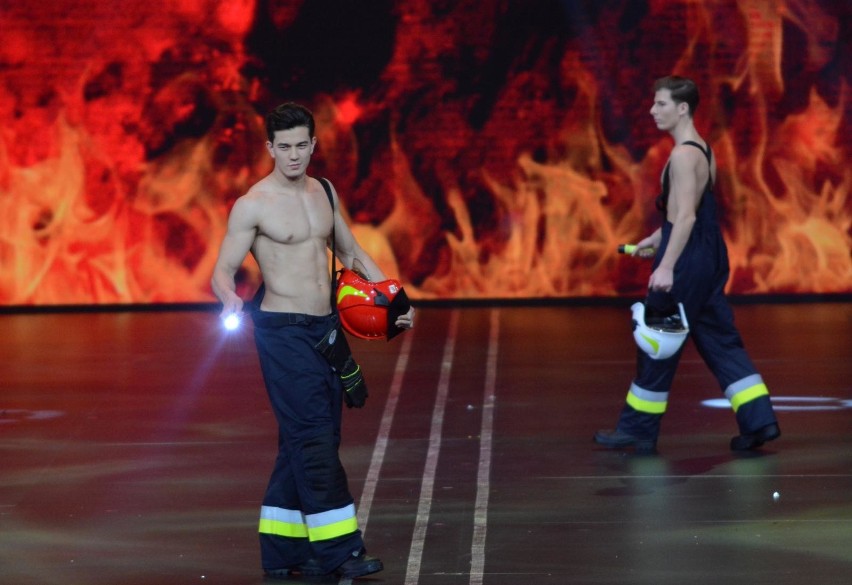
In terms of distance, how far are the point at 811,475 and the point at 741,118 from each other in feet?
26.2

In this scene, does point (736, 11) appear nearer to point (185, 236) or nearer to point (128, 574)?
point (185, 236)

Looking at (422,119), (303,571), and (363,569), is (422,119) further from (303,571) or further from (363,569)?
(363,569)

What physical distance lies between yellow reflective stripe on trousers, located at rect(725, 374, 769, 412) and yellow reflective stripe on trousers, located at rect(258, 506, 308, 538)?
277 cm

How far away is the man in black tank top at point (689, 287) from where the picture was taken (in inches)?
305

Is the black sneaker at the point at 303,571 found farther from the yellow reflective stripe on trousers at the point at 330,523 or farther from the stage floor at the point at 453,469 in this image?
the yellow reflective stripe on trousers at the point at 330,523

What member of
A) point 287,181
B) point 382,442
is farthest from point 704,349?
point 287,181

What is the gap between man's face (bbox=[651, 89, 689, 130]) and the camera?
25.6ft

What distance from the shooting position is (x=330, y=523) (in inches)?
225

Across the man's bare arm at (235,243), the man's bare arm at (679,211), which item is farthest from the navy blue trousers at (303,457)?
the man's bare arm at (679,211)

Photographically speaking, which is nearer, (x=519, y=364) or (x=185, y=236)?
(x=519, y=364)

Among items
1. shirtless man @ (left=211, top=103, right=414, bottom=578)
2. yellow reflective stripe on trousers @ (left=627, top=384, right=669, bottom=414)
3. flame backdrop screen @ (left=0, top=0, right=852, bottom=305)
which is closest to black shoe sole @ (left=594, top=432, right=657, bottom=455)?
yellow reflective stripe on trousers @ (left=627, top=384, right=669, bottom=414)

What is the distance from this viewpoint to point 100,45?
1480 cm

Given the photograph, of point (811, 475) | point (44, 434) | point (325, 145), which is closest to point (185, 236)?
point (325, 145)

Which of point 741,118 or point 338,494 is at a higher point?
point 338,494
